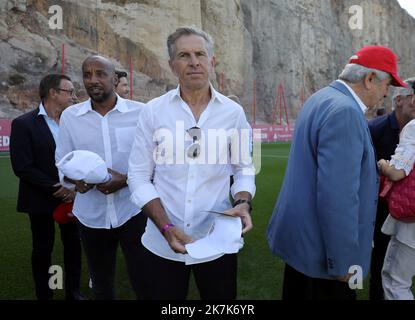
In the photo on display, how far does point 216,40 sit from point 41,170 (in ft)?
89.5

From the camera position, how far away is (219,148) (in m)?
1.84

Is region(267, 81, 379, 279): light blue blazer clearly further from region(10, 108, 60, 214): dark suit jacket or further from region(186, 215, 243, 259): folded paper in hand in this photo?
region(10, 108, 60, 214): dark suit jacket

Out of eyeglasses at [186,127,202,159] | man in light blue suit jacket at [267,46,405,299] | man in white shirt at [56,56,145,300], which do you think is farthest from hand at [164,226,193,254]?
man in white shirt at [56,56,145,300]

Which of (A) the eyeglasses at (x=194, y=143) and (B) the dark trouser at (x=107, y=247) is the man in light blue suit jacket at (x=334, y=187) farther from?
(B) the dark trouser at (x=107, y=247)

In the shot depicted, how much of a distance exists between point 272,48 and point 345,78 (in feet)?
112

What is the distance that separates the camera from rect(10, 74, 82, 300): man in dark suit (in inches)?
118

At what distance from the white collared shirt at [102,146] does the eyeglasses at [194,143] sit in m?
0.80

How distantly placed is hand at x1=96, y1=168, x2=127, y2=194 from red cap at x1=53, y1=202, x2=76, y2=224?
0.82 meters

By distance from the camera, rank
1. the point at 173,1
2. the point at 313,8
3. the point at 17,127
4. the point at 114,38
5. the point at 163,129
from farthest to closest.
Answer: the point at 313,8 < the point at 173,1 < the point at 114,38 < the point at 17,127 < the point at 163,129

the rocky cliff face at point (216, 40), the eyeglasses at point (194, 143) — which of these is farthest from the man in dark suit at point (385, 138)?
the rocky cliff face at point (216, 40)

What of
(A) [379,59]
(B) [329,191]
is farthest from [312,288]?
(A) [379,59]
